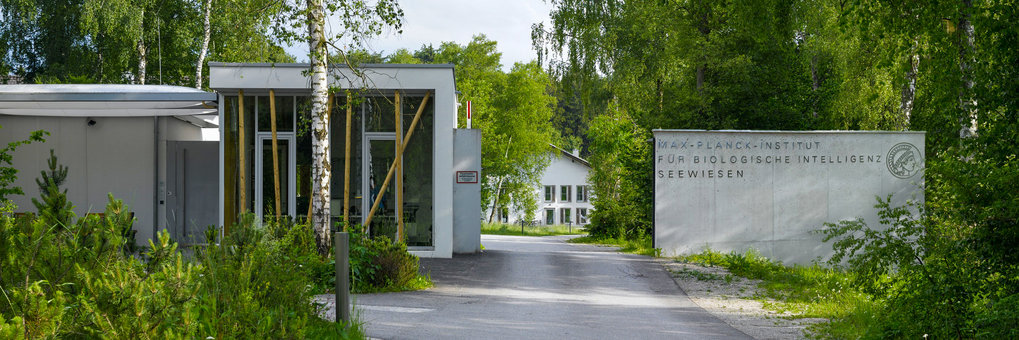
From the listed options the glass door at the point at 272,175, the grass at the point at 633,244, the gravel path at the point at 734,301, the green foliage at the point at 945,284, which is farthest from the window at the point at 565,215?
the green foliage at the point at 945,284

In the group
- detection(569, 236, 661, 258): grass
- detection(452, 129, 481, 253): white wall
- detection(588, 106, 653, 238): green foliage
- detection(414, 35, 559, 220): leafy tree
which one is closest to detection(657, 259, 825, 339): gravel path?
detection(569, 236, 661, 258): grass

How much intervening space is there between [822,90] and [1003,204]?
15.0 m

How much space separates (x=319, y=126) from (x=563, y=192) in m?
51.1

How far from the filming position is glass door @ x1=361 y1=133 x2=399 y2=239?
47.6 ft

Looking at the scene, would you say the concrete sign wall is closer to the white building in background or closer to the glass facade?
the glass facade

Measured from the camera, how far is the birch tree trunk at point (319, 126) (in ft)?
36.0

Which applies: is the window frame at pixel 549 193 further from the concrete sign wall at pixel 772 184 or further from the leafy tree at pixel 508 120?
the concrete sign wall at pixel 772 184

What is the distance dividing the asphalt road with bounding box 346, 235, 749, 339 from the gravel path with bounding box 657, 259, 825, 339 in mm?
186

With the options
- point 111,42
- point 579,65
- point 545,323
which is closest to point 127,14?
point 111,42

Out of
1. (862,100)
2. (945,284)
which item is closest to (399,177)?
(945,284)

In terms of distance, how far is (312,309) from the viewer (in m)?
6.55

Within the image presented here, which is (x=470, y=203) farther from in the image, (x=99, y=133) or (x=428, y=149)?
(x=99, y=133)

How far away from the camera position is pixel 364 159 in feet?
47.9

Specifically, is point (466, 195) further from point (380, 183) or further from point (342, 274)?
point (342, 274)
